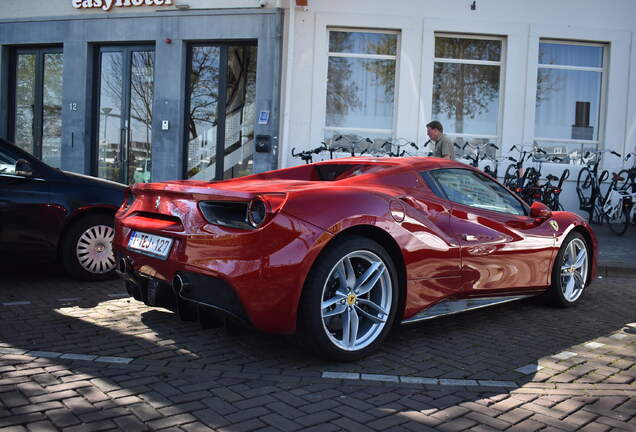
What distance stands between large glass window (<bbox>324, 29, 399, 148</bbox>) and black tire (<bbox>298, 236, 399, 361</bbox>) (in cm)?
937

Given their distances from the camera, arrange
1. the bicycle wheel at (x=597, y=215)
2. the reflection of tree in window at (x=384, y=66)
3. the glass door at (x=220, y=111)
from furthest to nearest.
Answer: the glass door at (x=220, y=111) → the reflection of tree in window at (x=384, y=66) → the bicycle wheel at (x=597, y=215)

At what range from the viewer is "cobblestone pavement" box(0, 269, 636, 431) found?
9.59ft

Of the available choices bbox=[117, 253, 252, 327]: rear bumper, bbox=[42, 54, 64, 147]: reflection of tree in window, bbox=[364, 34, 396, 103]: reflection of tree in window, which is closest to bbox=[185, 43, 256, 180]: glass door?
bbox=[364, 34, 396, 103]: reflection of tree in window

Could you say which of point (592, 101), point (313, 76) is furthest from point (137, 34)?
point (592, 101)

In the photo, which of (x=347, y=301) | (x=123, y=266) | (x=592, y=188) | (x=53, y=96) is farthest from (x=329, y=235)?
(x=53, y=96)

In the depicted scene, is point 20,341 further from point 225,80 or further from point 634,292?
point 225,80

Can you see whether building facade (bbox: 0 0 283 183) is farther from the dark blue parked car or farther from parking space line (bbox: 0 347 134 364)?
parking space line (bbox: 0 347 134 364)

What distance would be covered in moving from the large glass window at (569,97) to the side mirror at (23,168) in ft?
34.4

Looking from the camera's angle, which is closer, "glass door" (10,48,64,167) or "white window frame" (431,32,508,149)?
"white window frame" (431,32,508,149)

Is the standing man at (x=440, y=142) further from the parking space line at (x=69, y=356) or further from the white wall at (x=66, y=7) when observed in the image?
the parking space line at (x=69, y=356)

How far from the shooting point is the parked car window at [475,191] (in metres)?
4.61

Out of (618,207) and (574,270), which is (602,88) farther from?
(574,270)

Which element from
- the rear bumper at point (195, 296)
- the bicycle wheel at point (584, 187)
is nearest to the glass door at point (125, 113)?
the bicycle wheel at point (584, 187)

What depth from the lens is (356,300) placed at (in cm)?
382
